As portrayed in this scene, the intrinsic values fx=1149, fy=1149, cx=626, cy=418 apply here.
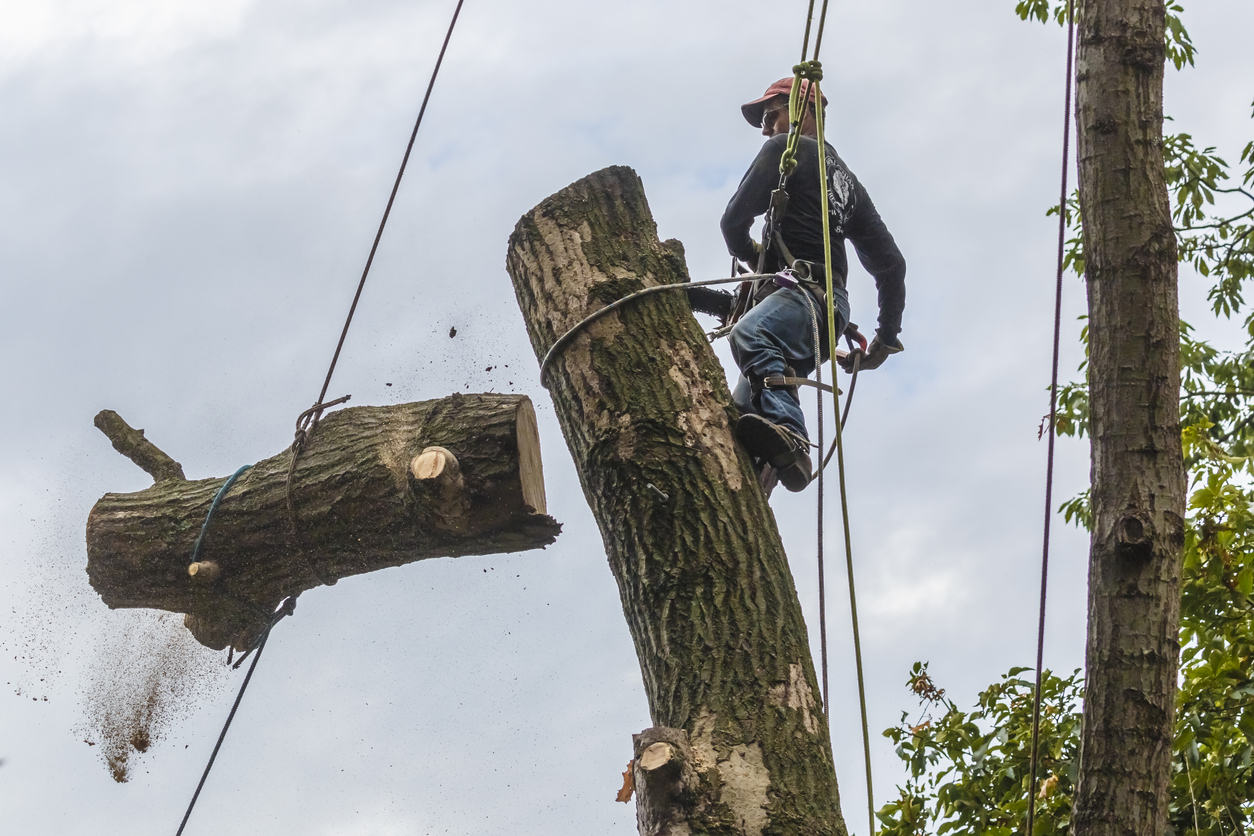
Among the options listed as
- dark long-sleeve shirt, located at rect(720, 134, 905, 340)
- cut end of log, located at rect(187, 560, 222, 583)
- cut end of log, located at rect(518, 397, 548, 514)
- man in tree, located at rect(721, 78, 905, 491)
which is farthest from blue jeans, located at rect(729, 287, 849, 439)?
cut end of log, located at rect(187, 560, 222, 583)

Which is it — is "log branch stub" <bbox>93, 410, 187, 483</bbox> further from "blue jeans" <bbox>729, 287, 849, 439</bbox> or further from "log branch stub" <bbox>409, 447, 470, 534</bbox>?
"blue jeans" <bbox>729, 287, 849, 439</bbox>

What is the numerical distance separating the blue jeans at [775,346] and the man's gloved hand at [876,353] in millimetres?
377

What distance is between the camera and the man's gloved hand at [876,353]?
384cm

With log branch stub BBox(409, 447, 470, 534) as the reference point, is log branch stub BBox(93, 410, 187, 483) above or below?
above

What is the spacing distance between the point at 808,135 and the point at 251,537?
2229 millimetres

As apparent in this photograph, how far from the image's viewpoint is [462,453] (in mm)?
2850

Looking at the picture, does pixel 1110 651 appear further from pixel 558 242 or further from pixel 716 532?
pixel 558 242

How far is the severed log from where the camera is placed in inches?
111

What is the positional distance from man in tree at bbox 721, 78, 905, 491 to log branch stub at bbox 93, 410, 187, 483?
167 centimetres

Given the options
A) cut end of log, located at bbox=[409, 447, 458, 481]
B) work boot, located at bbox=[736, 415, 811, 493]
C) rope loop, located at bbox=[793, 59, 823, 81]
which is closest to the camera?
work boot, located at bbox=[736, 415, 811, 493]

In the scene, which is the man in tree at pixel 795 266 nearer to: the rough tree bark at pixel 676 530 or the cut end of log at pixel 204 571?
the rough tree bark at pixel 676 530

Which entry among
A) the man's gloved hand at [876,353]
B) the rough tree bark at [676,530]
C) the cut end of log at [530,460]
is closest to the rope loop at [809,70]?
the rough tree bark at [676,530]

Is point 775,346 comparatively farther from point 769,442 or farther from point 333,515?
point 333,515

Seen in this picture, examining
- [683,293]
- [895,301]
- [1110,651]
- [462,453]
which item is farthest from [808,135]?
[1110,651]
